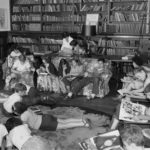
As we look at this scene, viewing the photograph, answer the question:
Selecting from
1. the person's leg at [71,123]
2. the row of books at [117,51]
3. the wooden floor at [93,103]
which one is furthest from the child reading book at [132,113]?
the row of books at [117,51]

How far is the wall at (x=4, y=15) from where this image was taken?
7.44 meters

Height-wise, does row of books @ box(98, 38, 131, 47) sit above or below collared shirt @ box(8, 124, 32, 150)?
above

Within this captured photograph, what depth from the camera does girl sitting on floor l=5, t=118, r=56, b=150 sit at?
227 cm

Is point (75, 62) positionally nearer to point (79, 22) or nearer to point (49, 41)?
point (79, 22)

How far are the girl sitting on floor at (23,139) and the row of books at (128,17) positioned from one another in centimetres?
474

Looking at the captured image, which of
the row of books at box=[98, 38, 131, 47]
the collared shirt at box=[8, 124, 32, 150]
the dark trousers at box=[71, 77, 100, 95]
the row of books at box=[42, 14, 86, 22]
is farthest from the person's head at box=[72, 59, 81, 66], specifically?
the collared shirt at box=[8, 124, 32, 150]

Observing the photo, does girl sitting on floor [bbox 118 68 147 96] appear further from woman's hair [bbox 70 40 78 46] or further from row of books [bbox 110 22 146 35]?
row of books [bbox 110 22 146 35]

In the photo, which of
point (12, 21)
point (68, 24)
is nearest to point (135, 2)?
point (68, 24)

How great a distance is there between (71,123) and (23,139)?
962 millimetres

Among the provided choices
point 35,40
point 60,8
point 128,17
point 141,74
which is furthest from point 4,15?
point 141,74

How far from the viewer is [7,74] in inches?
215

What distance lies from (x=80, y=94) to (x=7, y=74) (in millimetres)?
1589

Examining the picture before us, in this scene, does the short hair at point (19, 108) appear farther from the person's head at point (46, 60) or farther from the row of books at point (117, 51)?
the row of books at point (117, 51)

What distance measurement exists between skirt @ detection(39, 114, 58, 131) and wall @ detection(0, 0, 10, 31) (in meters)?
5.03
